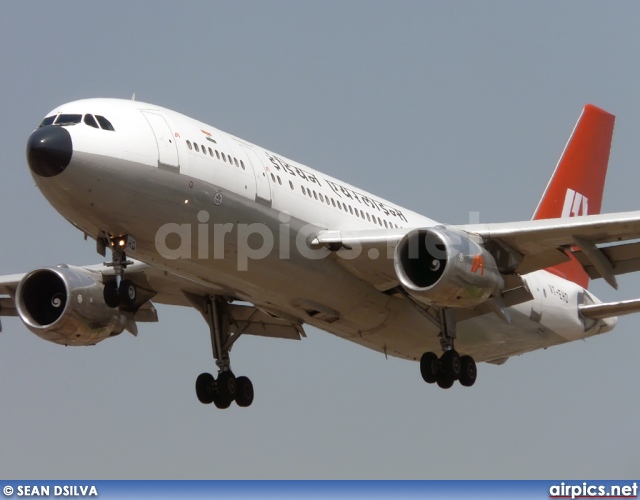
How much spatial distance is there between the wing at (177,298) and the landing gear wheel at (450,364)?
3841 mm

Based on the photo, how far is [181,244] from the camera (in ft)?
92.2

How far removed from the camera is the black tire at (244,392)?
1382 inches

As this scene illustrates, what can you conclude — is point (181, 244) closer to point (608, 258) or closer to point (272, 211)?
point (272, 211)

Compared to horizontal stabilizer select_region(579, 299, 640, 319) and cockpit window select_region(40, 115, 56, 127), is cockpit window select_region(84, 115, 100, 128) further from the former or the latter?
horizontal stabilizer select_region(579, 299, 640, 319)

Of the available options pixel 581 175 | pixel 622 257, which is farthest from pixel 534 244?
pixel 581 175

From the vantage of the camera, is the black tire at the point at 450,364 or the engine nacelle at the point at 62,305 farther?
the engine nacelle at the point at 62,305

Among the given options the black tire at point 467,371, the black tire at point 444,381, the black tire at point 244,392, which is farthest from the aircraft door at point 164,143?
the black tire at point 467,371

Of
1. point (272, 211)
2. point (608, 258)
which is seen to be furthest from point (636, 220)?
point (272, 211)

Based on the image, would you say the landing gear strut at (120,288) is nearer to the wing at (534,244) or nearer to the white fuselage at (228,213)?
the white fuselage at (228,213)

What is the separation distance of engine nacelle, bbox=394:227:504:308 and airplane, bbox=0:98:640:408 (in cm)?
4

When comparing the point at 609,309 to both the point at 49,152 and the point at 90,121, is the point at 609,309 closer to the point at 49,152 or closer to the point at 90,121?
the point at 90,121

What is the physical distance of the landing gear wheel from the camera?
108ft

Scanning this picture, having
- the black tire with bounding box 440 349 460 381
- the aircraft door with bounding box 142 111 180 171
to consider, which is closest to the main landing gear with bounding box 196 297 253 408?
the black tire with bounding box 440 349 460 381

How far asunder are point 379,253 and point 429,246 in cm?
132
